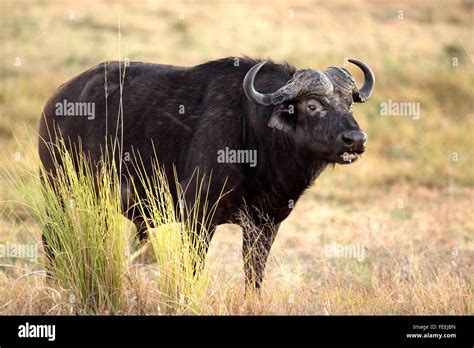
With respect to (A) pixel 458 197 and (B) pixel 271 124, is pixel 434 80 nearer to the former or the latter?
(A) pixel 458 197

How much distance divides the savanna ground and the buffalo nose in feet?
4.21

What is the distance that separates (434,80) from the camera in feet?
77.2

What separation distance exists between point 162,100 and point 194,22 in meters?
23.1

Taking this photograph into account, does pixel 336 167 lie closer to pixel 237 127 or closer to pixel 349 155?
pixel 237 127

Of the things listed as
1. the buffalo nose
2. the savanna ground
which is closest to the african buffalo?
the buffalo nose

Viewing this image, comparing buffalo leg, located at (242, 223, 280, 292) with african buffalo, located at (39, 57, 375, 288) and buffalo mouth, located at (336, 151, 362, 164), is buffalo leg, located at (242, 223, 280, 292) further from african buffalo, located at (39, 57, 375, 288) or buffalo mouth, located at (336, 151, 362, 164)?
buffalo mouth, located at (336, 151, 362, 164)

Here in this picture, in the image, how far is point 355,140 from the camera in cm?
739

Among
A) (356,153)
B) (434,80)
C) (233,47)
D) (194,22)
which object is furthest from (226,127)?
(194,22)

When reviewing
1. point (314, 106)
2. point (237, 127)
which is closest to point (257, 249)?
point (237, 127)

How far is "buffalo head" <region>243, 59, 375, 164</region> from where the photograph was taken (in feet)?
25.1

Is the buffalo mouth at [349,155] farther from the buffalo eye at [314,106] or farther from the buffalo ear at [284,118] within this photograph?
the buffalo ear at [284,118]

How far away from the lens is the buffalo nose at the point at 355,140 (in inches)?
291

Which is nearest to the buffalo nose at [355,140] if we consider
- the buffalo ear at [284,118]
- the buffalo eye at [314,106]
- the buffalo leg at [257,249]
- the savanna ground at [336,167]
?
the buffalo eye at [314,106]
